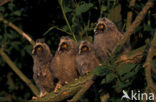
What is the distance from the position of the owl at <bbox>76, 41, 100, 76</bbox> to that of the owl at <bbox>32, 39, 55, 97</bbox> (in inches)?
27.6

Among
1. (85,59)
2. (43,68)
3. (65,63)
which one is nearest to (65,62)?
(65,63)

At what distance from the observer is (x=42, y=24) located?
8.53 meters

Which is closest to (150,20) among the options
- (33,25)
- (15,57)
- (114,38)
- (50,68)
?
(114,38)

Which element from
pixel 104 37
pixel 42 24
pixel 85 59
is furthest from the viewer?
pixel 42 24

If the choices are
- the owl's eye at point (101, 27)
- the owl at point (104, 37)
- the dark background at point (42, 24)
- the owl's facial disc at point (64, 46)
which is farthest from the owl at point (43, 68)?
the owl's eye at point (101, 27)

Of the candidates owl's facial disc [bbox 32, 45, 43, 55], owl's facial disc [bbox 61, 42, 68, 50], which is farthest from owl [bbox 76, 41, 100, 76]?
owl's facial disc [bbox 32, 45, 43, 55]

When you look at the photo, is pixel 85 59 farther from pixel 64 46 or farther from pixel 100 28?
pixel 100 28

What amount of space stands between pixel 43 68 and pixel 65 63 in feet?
1.88

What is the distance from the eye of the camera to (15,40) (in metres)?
8.59

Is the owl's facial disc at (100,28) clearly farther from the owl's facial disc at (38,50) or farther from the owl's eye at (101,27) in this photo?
the owl's facial disc at (38,50)

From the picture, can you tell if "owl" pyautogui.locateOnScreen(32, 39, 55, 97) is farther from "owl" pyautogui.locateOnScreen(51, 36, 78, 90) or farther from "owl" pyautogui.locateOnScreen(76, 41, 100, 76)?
"owl" pyautogui.locateOnScreen(76, 41, 100, 76)

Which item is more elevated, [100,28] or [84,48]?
[100,28]

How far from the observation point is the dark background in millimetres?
6605

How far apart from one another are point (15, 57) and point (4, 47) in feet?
2.41
